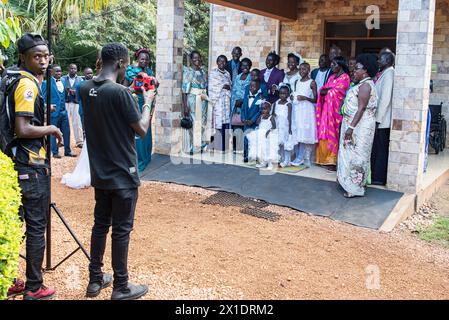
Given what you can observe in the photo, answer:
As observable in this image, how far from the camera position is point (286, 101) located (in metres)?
7.94

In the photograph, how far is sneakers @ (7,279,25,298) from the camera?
372 centimetres

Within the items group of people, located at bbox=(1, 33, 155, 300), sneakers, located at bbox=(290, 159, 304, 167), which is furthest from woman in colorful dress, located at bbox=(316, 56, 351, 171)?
group of people, located at bbox=(1, 33, 155, 300)

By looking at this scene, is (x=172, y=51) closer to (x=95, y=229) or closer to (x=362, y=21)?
(x=362, y=21)

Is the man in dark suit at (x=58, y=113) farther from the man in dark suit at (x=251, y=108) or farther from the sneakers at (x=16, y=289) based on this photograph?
the sneakers at (x=16, y=289)

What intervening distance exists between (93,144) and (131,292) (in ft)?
3.75

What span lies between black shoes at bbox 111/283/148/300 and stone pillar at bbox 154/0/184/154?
541cm

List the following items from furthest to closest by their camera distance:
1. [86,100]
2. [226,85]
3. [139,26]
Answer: [139,26] < [226,85] < [86,100]

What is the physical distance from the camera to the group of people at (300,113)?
6.63 m

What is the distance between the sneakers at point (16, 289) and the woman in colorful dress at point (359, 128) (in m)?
4.34

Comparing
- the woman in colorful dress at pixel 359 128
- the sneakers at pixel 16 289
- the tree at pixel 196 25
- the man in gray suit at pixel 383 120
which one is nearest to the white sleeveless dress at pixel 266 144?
the woman in colorful dress at pixel 359 128

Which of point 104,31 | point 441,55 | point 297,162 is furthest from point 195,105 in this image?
point 104,31

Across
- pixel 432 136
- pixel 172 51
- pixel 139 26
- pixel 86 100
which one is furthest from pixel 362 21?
pixel 139 26

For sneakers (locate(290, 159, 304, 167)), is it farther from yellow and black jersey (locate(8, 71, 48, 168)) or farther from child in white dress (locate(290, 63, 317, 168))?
yellow and black jersey (locate(8, 71, 48, 168))
